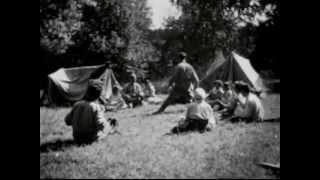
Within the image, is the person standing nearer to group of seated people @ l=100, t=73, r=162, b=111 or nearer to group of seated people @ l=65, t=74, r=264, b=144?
group of seated people @ l=65, t=74, r=264, b=144

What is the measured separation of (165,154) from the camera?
18.3 feet

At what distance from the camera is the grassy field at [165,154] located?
4777mm

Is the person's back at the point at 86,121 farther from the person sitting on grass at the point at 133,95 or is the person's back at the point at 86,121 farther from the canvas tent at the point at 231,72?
the canvas tent at the point at 231,72

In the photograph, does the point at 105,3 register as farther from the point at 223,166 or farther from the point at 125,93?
the point at 125,93

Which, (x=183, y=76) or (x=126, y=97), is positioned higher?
(x=183, y=76)

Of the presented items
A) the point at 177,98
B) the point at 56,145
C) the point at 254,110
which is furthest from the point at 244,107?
the point at 56,145

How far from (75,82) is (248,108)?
8.88 m

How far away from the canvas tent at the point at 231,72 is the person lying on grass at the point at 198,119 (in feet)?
25.3

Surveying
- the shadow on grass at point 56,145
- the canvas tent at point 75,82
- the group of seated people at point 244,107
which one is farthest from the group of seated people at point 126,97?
the shadow on grass at point 56,145

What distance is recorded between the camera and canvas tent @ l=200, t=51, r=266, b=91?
15051 mm

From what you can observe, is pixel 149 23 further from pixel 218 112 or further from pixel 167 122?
pixel 218 112
